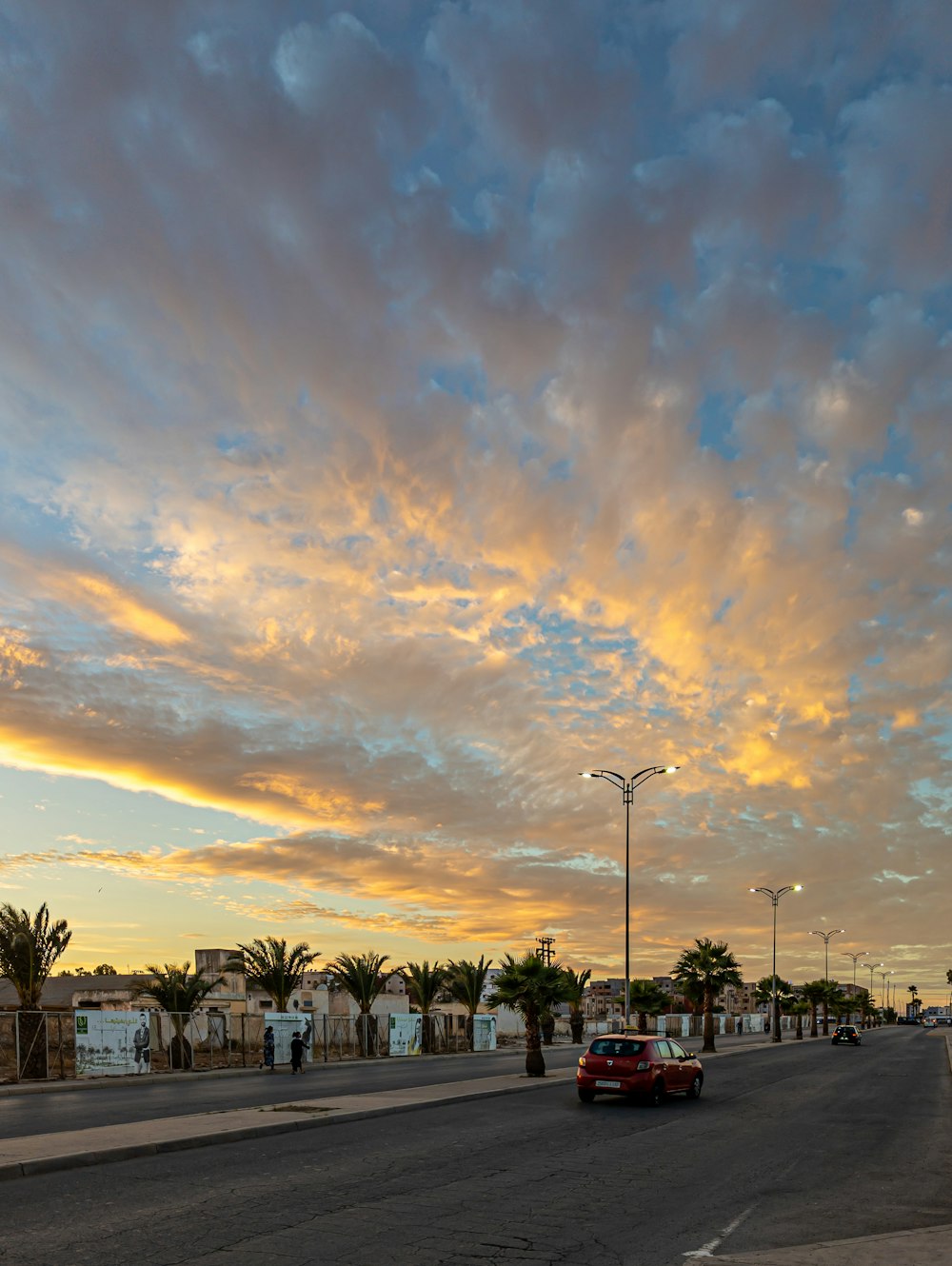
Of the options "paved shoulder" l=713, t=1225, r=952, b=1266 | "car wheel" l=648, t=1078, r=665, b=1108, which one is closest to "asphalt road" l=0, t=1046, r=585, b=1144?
"car wheel" l=648, t=1078, r=665, b=1108

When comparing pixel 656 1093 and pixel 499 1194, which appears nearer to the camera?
pixel 499 1194

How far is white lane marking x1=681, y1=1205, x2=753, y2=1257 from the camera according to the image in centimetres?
998

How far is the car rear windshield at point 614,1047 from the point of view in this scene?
26016mm

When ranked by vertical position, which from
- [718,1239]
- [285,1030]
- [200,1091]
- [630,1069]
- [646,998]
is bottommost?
[646,998]

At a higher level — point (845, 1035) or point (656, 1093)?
point (656, 1093)

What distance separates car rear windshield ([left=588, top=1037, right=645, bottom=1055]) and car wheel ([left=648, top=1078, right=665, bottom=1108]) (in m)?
0.78

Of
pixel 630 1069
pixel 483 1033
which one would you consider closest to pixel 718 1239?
pixel 630 1069

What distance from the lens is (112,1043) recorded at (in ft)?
127

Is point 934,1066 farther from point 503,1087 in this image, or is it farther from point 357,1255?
point 357,1255

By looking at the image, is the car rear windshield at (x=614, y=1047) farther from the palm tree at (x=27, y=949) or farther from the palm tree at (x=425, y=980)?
the palm tree at (x=425, y=980)

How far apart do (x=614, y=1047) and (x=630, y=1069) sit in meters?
0.82

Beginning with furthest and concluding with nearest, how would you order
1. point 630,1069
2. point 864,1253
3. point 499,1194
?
point 630,1069
point 499,1194
point 864,1253

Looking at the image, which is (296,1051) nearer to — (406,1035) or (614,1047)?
(614,1047)

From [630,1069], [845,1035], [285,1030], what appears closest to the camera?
[630,1069]
